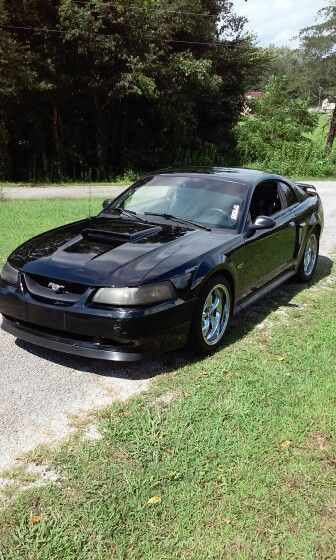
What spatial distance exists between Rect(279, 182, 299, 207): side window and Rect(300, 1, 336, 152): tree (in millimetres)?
21179

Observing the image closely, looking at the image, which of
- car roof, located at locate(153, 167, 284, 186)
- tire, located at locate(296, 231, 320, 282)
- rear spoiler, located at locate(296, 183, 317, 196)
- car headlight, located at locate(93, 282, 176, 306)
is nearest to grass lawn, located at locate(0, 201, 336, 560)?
car headlight, located at locate(93, 282, 176, 306)

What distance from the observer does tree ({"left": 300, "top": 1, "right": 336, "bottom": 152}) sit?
2562cm

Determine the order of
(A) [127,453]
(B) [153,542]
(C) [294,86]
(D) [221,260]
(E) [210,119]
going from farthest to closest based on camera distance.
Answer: (C) [294,86], (E) [210,119], (D) [221,260], (A) [127,453], (B) [153,542]

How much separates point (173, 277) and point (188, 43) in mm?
20522

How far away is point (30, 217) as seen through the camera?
33.1 ft

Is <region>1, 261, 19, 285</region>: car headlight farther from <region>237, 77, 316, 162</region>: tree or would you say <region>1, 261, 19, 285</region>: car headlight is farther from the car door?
<region>237, 77, 316, 162</region>: tree

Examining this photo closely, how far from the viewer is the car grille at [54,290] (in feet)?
11.9

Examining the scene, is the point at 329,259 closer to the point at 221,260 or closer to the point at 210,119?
the point at 221,260

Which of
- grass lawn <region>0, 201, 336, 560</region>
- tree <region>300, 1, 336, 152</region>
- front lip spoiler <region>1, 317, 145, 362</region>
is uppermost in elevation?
tree <region>300, 1, 336, 152</region>

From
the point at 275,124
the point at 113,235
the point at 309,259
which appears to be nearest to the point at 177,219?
the point at 113,235

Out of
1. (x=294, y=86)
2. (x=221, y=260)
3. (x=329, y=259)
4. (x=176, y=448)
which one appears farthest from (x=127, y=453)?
(x=294, y=86)

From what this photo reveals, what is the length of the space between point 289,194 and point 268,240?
1171mm

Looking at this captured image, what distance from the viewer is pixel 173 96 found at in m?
20.8

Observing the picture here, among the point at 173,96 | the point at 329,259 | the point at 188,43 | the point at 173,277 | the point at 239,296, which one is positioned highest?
the point at 188,43
